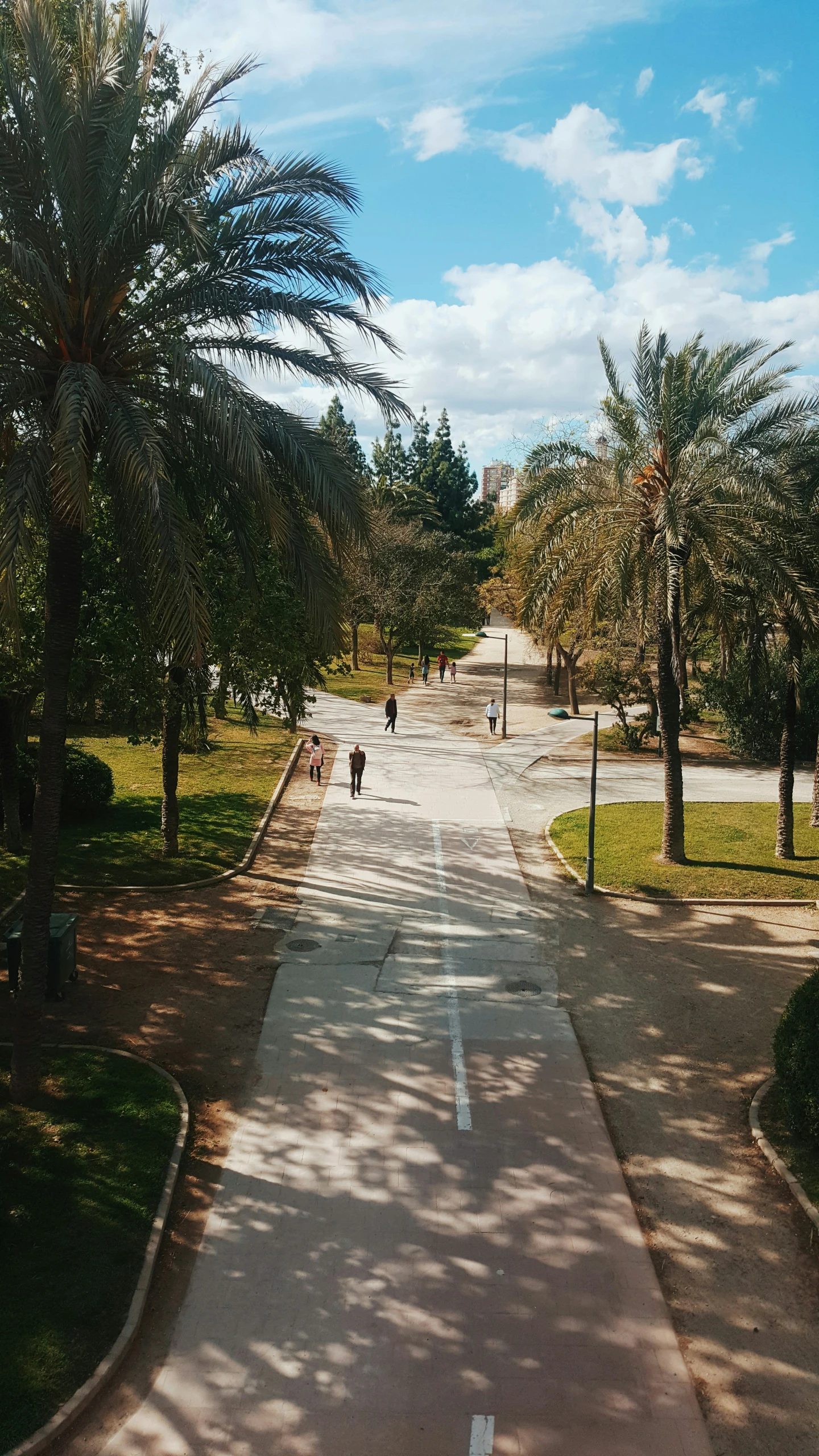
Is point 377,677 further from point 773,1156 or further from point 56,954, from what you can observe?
point 773,1156

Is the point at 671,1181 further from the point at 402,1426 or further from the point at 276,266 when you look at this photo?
the point at 276,266

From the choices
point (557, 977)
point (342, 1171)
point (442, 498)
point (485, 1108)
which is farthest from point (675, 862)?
point (442, 498)

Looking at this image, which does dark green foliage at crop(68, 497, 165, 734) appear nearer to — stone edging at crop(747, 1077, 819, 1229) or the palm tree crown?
the palm tree crown

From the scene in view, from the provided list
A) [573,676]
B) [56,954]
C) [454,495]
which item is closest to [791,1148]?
[56,954]

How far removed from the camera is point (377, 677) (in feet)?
153

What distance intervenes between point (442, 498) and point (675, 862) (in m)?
71.6

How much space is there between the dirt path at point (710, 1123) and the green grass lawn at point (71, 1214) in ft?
14.3

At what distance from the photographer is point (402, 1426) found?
21.1 feet

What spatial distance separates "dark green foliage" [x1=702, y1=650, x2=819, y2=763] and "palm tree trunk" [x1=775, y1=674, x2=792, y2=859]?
8.85 meters

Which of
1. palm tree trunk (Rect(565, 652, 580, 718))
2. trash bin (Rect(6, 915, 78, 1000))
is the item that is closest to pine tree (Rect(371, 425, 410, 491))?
palm tree trunk (Rect(565, 652, 580, 718))

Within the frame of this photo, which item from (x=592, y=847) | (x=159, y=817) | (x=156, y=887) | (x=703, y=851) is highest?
(x=592, y=847)

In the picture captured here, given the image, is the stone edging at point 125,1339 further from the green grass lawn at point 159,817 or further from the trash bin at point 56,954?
the green grass lawn at point 159,817

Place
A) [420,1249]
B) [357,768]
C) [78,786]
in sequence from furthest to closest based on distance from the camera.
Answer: [357,768] < [78,786] < [420,1249]

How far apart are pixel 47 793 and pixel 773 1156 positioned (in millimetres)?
8034
